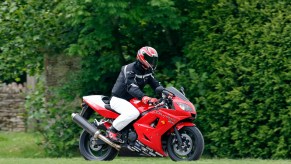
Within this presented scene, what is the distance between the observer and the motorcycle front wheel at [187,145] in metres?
13.1

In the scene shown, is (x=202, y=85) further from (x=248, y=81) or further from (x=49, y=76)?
(x=49, y=76)

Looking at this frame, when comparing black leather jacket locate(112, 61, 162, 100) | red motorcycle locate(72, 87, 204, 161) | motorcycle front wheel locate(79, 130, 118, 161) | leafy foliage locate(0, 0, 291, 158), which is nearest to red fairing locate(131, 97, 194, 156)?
red motorcycle locate(72, 87, 204, 161)

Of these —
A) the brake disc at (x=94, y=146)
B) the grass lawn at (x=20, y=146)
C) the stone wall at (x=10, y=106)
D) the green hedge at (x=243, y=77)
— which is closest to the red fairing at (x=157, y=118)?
the brake disc at (x=94, y=146)

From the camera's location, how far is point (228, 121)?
1614 cm

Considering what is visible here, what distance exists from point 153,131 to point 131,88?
2.74 feet

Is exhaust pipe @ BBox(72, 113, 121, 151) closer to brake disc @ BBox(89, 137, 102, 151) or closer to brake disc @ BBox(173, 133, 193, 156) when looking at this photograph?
brake disc @ BBox(89, 137, 102, 151)

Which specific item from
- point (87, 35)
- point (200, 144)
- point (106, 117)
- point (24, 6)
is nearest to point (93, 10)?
point (87, 35)

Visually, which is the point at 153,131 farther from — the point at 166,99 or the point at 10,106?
the point at 10,106

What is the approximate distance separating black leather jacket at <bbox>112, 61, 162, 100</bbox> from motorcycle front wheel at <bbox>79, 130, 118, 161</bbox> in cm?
92

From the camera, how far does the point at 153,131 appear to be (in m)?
13.7

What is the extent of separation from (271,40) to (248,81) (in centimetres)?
94

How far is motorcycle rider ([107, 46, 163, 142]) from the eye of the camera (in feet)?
44.3

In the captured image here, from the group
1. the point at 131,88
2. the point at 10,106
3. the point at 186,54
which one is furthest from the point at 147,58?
the point at 10,106

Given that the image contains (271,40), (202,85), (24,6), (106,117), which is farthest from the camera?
(24,6)
